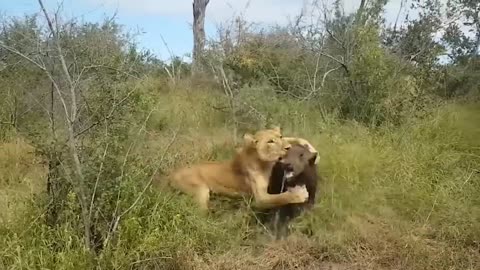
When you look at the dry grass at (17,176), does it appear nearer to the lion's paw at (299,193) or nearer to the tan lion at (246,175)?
the tan lion at (246,175)

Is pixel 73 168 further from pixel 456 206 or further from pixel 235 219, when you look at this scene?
pixel 456 206

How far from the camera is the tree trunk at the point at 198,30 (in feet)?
30.1

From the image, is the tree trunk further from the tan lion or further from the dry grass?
the tan lion

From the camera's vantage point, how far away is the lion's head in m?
4.75

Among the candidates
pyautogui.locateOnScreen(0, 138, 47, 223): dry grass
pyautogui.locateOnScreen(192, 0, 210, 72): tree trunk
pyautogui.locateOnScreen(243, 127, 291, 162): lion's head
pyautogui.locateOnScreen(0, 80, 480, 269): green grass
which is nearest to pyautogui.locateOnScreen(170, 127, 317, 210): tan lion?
pyautogui.locateOnScreen(243, 127, 291, 162): lion's head

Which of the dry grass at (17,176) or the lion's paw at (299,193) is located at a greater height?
the lion's paw at (299,193)

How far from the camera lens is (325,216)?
4.97 metres

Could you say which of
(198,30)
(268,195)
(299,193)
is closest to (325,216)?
(299,193)

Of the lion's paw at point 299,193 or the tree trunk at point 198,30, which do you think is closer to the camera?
the lion's paw at point 299,193

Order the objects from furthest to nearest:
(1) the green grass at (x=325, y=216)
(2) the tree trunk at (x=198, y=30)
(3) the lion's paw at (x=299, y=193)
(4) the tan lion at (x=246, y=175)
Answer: (2) the tree trunk at (x=198, y=30) < (4) the tan lion at (x=246, y=175) < (3) the lion's paw at (x=299, y=193) < (1) the green grass at (x=325, y=216)

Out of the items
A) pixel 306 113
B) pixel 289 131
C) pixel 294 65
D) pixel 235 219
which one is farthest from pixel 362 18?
pixel 235 219

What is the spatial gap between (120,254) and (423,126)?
366 centimetres

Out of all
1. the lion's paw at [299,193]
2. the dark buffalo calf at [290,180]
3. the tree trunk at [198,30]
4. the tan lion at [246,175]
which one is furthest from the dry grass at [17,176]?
the tree trunk at [198,30]

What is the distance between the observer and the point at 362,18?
7.93 metres
